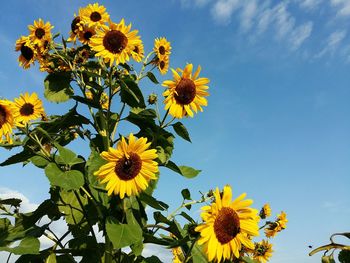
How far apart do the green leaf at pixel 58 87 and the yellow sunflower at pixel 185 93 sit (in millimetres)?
1346

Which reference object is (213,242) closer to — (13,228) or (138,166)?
(138,166)

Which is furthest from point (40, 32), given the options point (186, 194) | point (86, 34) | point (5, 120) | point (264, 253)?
point (264, 253)

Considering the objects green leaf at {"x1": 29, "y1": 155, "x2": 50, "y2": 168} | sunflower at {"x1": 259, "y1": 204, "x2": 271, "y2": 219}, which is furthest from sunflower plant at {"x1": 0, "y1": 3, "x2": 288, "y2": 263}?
sunflower at {"x1": 259, "y1": 204, "x2": 271, "y2": 219}

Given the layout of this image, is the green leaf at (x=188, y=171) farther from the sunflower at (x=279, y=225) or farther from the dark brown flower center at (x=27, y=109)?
the sunflower at (x=279, y=225)

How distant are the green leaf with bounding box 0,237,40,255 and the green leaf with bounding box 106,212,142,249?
2.21 ft

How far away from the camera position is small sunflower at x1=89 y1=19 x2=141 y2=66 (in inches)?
156

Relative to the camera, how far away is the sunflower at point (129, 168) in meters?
3.32

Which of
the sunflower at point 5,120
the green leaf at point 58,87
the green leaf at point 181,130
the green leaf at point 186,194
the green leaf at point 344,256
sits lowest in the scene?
the green leaf at point 344,256

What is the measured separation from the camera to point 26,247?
356 cm

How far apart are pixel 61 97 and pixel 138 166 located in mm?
1607

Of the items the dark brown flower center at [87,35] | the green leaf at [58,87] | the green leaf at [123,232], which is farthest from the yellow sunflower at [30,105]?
the green leaf at [123,232]

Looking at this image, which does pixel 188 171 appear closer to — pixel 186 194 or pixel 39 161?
pixel 186 194

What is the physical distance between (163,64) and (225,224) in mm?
2904

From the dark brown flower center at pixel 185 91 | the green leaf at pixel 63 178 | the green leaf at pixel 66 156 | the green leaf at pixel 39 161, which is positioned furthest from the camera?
the dark brown flower center at pixel 185 91
